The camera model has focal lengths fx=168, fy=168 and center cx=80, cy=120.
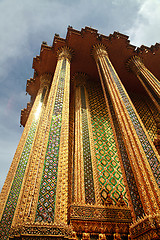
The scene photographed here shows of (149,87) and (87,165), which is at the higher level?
(149,87)

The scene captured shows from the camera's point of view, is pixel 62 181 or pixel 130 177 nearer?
pixel 62 181

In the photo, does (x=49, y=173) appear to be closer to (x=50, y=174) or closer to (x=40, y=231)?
(x=50, y=174)

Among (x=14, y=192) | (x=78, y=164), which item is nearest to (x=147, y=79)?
(x=78, y=164)

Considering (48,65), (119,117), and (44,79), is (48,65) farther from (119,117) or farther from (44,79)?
(119,117)

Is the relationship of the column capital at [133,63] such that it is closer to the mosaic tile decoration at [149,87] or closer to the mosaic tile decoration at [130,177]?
the mosaic tile decoration at [149,87]

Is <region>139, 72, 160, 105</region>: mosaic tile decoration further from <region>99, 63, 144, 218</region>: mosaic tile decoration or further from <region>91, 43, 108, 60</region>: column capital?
<region>99, 63, 144, 218</region>: mosaic tile decoration

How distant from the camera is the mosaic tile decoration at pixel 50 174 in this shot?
2451mm

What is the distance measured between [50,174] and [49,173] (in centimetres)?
3

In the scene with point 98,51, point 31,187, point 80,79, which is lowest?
point 31,187

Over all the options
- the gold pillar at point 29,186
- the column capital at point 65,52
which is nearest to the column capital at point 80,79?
the column capital at point 65,52

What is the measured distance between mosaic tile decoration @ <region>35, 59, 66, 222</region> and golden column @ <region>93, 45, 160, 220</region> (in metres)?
1.53

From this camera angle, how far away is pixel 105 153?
543 centimetres

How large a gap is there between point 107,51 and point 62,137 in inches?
225

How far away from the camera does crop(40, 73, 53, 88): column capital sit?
26.7 ft
